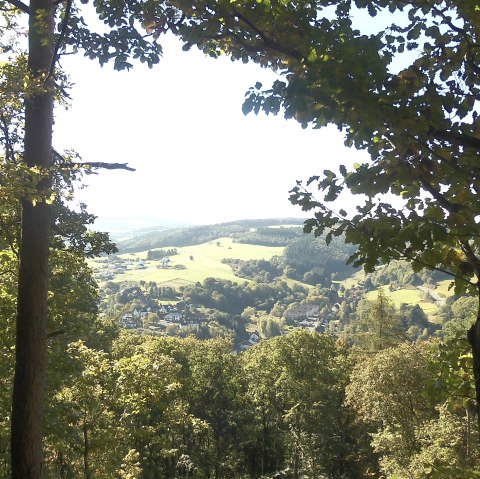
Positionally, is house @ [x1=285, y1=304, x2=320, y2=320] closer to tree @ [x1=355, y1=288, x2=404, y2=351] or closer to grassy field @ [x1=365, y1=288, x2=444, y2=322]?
grassy field @ [x1=365, y1=288, x2=444, y2=322]

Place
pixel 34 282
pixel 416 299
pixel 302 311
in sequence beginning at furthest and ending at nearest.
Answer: pixel 302 311 → pixel 416 299 → pixel 34 282

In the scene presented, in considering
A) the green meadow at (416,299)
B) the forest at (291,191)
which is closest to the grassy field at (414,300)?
the green meadow at (416,299)

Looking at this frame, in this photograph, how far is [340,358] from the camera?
30141mm

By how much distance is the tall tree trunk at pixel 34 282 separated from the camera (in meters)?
4.90

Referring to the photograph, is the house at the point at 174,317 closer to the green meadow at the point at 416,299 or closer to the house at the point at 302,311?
the house at the point at 302,311

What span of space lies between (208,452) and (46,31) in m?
30.0

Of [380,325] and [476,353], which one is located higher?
[476,353]

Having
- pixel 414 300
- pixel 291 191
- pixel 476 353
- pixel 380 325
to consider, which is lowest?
pixel 414 300

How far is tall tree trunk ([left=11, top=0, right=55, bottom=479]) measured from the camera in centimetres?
490

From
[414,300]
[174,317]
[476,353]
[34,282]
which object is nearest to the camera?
[476,353]

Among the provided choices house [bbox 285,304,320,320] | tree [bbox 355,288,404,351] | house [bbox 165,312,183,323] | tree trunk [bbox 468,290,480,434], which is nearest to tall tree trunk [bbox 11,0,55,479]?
tree trunk [bbox 468,290,480,434]

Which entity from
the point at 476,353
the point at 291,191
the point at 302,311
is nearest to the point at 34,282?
the point at 291,191

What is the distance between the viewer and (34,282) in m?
5.23

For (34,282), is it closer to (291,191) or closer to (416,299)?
(291,191)
